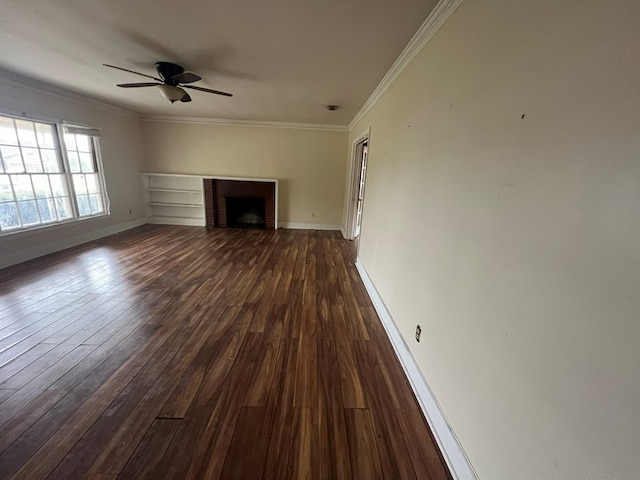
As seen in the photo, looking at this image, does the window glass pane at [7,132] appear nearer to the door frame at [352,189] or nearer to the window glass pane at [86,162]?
the window glass pane at [86,162]

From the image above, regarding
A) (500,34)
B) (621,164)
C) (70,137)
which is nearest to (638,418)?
(621,164)

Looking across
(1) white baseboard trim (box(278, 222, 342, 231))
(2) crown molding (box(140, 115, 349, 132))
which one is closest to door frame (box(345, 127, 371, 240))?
(1) white baseboard trim (box(278, 222, 342, 231))

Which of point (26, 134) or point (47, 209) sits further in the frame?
point (47, 209)

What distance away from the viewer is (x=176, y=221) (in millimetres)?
6328

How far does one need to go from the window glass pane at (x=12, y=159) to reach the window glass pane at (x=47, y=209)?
0.50m

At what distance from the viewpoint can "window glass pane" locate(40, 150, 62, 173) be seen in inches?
154

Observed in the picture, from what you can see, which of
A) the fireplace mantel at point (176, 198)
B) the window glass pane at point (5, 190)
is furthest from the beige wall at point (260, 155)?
the window glass pane at point (5, 190)

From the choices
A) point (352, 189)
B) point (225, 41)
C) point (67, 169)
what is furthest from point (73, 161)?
point (352, 189)

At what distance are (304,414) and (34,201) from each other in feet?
16.2

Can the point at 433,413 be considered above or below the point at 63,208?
below

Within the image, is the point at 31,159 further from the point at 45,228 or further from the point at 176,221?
the point at 176,221

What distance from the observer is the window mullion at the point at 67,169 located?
160 inches

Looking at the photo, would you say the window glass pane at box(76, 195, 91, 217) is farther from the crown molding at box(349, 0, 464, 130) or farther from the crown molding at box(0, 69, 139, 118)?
the crown molding at box(349, 0, 464, 130)

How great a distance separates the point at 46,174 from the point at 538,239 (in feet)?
19.2
